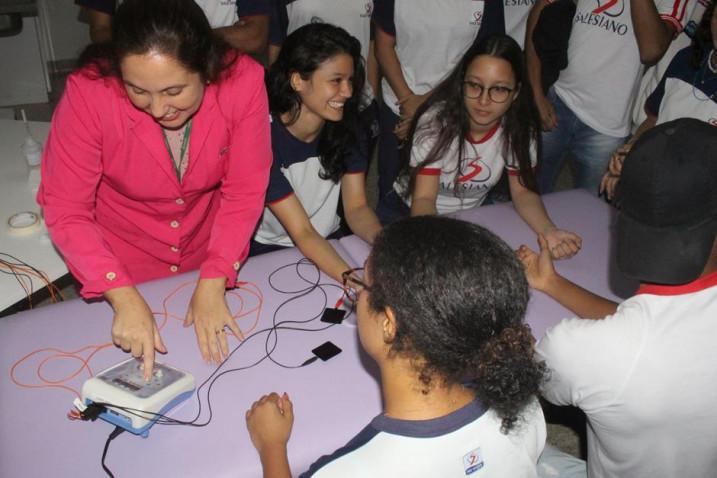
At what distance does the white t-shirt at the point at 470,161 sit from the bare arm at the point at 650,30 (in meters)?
0.58

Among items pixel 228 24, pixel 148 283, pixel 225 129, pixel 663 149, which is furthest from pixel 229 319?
pixel 228 24

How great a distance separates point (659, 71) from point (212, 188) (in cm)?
182

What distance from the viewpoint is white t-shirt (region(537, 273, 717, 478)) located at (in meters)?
1.09

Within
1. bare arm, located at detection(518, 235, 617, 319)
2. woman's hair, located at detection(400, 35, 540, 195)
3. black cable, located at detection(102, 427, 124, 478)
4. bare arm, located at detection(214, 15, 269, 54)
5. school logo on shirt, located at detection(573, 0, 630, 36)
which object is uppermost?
school logo on shirt, located at detection(573, 0, 630, 36)

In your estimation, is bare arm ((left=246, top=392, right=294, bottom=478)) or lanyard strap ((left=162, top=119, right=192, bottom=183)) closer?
bare arm ((left=246, top=392, right=294, bottom=478))

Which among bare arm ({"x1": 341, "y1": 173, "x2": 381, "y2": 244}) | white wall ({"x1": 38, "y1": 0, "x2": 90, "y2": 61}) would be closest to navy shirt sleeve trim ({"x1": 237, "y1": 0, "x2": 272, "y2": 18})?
bare arm ({"x1": 341, "y1": 173, "x2": 381, "y2": 244})

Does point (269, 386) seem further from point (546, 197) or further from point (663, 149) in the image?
point (546, 197)

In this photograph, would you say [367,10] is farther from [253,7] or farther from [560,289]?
[560,289]

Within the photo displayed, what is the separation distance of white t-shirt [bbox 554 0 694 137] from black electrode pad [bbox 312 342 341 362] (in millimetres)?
1545

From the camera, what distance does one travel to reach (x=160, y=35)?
1274 millimetres

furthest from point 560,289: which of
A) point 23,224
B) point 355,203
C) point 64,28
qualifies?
point 64,28

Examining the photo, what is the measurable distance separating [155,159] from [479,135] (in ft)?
3.75

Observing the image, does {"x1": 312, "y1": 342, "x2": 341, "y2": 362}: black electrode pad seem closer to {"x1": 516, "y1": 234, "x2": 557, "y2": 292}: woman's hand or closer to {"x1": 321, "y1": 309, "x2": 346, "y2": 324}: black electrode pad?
{"x1": 321, "y1": 309, "x2": 346, "y2": 324}: black electrode pad

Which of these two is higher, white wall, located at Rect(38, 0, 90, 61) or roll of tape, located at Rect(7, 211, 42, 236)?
white wall, located at Rect(38, 0, 90, 61)
